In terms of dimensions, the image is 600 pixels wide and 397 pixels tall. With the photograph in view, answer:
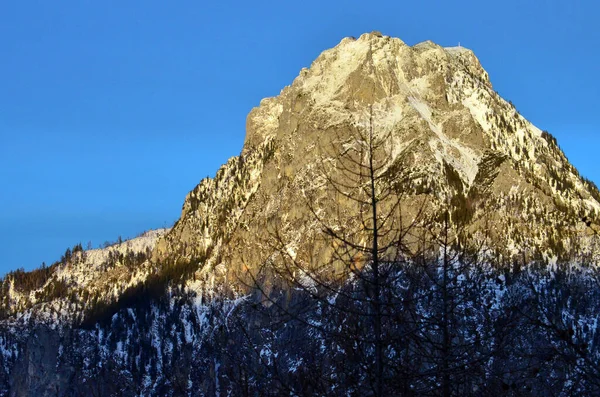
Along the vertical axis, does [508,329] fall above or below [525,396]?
above

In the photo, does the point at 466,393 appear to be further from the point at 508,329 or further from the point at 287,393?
the point at 287,393

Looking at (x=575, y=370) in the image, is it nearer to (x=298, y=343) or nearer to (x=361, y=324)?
(x=361, y=324)

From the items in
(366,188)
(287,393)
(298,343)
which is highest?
(366,188)

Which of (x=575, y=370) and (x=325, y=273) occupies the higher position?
(x=325, y=273)

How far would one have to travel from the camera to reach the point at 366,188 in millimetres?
23109

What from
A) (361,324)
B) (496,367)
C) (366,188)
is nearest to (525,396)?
(496,367)

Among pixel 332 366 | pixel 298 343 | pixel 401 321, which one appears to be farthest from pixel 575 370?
pixel 298 343

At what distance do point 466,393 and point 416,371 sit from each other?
307 centimetres

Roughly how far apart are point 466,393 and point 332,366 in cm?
414

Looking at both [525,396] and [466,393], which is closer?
[525,396]

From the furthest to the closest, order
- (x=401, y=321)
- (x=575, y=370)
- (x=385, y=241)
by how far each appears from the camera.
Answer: (x=385, y=241), (x=401, y=321), (x=575, y=370)

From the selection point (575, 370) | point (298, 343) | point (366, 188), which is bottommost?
point (575, 370)

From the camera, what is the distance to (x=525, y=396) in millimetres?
22984

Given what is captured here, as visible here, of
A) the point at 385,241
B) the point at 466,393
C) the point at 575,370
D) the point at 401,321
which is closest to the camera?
the point at 575,370
